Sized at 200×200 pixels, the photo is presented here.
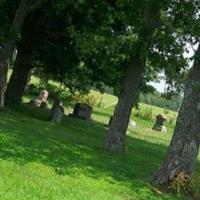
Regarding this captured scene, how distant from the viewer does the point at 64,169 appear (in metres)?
14.6

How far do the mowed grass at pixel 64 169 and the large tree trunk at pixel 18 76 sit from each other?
25.9 ft

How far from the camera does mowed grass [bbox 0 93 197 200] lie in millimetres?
11886

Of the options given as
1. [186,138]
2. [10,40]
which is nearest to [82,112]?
[10,40]

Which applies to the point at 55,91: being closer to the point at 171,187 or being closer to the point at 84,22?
the point at 84,22

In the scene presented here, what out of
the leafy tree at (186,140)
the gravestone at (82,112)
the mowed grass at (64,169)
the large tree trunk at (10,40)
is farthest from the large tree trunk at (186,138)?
the gravestone at (82,112)

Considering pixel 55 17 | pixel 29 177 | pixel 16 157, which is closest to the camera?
pixel 29 177

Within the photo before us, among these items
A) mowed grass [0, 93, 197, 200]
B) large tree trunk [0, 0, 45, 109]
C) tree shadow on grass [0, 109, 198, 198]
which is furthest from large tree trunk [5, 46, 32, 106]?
mowed grass [0, 93, 197, 200]

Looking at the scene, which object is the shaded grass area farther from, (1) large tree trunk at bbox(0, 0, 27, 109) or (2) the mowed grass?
(1) large tree trunk at bbox(0, 0, 27, 109)

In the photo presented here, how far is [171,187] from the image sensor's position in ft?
51.0

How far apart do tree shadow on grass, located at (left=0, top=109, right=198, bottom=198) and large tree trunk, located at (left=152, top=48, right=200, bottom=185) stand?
750 millimetres

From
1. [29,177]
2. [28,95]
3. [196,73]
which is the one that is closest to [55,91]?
[28,95]

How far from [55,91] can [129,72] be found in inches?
1169

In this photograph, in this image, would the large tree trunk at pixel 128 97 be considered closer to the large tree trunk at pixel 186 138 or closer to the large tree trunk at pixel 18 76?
the large tree trunk at pixel 186 138

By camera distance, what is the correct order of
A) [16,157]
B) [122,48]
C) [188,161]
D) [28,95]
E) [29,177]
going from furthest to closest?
[28,95] → [122,48] → [188,161] → [16,157] → [29,177]
